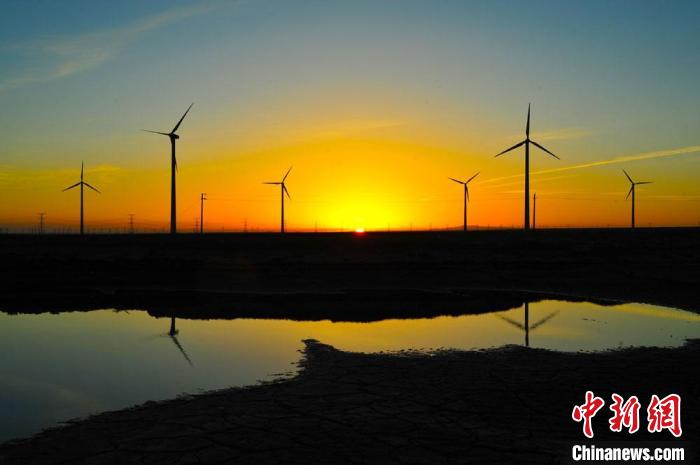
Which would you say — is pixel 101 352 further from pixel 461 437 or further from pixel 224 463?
pixel 461 437

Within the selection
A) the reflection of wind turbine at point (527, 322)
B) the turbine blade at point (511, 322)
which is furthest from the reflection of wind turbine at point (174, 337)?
the turbine blade at point (511, 322)

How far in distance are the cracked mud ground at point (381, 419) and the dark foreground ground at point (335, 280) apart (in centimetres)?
1211

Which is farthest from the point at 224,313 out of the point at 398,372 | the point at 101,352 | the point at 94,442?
the point at 94,442

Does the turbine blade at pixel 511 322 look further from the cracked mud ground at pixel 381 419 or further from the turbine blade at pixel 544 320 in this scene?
the cracked mud ground at pixel 381 419

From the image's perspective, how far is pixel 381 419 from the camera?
11258 millimetres

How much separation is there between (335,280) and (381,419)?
3119cm

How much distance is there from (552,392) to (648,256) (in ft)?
182

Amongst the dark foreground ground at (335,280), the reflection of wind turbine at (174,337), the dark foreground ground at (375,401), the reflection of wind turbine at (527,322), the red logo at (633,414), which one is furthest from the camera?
the dark foreground ground at (335,280)

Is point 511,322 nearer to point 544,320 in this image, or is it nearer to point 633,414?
point 544,320

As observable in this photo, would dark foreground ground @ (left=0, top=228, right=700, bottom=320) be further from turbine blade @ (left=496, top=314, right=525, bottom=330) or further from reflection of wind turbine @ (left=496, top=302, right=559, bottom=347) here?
reflection of wind turbine @ (left=496, top=302, right=559, bottom=347)

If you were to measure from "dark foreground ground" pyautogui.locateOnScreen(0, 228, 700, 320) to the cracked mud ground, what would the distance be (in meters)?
12.1

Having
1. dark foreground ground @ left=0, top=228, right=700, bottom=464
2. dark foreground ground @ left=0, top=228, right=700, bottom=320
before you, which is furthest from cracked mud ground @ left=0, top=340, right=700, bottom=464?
dark foreground ground @ left=0, top=228, right=700, bottom=320

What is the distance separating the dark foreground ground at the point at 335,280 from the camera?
3039cm

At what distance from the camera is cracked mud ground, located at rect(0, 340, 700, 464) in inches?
378
